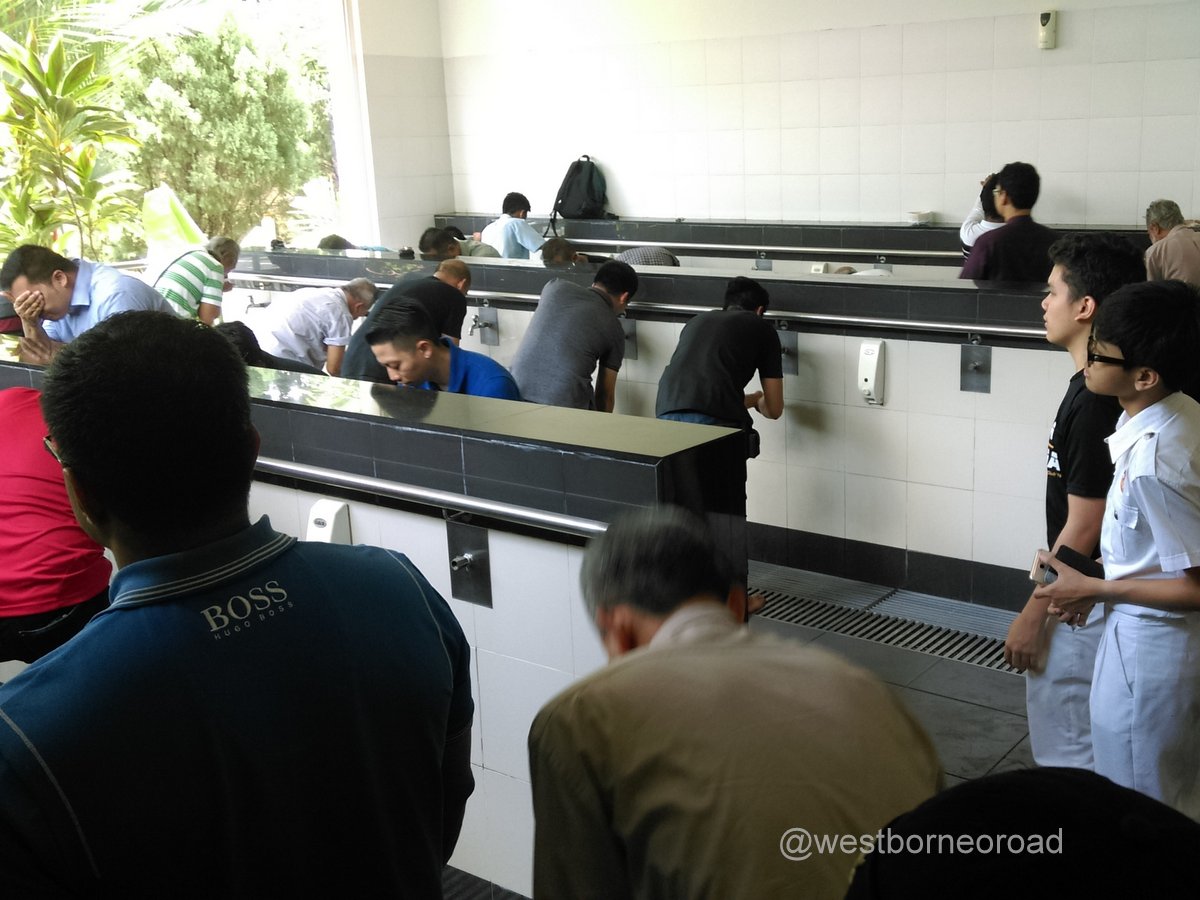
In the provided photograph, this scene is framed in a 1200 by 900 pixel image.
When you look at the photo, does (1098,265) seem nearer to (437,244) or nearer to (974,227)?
(974,227)

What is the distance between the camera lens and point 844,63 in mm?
8727

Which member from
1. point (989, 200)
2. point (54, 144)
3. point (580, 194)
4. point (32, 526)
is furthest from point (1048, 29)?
point (32, 526)

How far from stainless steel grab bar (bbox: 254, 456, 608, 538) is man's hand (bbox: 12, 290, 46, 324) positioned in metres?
2.05

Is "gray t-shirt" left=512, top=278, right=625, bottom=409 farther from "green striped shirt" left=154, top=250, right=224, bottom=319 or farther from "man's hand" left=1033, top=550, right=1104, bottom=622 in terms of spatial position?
"man's hand" left=1033, top=550, right=1104, bottom=622

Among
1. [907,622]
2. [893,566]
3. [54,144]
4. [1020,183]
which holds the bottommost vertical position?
[907,622]

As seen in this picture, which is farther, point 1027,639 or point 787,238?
point 787,238

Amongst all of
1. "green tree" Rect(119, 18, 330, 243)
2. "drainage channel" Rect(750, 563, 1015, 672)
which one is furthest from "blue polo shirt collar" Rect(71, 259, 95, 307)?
"green tree" Rect(119, 18, 330, 243)

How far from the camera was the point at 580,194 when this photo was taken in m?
10.1

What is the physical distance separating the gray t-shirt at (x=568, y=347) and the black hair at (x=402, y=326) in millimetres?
1274

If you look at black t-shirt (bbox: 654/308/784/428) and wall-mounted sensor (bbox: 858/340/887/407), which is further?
wall-mounted sensor (bbox: 858/340/887/407)

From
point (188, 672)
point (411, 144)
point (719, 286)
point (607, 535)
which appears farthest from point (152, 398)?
point (411, 144)

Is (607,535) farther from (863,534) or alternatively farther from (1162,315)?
(863,534)

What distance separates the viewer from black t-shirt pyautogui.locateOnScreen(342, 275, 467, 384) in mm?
4348

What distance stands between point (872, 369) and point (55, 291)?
11.0 ft
